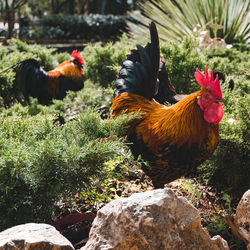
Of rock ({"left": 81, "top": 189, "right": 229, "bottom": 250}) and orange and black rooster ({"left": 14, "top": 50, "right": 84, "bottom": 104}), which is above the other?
rock ({"left": 81, "top": 189, "right": 229, "bottom": 250})

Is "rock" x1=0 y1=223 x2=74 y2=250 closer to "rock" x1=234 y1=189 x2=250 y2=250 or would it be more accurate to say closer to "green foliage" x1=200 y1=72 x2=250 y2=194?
"rock" x1=234 y1=189 x2=250 y2=250

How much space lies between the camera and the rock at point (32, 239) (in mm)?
1345

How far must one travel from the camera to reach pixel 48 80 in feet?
20.0

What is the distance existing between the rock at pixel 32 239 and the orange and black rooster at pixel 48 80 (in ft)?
15.3

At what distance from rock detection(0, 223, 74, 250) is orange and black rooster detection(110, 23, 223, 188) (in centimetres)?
144

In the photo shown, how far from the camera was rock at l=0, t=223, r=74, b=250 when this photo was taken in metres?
1.34

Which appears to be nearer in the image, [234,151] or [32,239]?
[32,239]

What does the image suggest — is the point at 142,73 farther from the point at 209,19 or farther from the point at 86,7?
the point at 86,7

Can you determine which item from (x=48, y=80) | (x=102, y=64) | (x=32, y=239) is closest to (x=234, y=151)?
(x=32, y=239)

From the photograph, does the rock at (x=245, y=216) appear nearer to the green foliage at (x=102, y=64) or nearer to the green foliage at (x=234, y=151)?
the green foliage at (x=234, y=151)

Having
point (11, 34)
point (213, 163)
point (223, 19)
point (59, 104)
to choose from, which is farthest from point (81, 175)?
point (11, 34)

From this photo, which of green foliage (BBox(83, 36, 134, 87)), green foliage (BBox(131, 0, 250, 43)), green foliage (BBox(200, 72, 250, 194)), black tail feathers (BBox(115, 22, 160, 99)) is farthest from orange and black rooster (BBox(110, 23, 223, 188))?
green foliage (BBox(131, 0, 250, 43))

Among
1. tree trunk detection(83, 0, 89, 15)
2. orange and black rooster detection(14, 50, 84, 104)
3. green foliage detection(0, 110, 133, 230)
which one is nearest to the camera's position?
green foliage detection(0, 110, 133, 230)

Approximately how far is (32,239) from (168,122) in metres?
1.63
